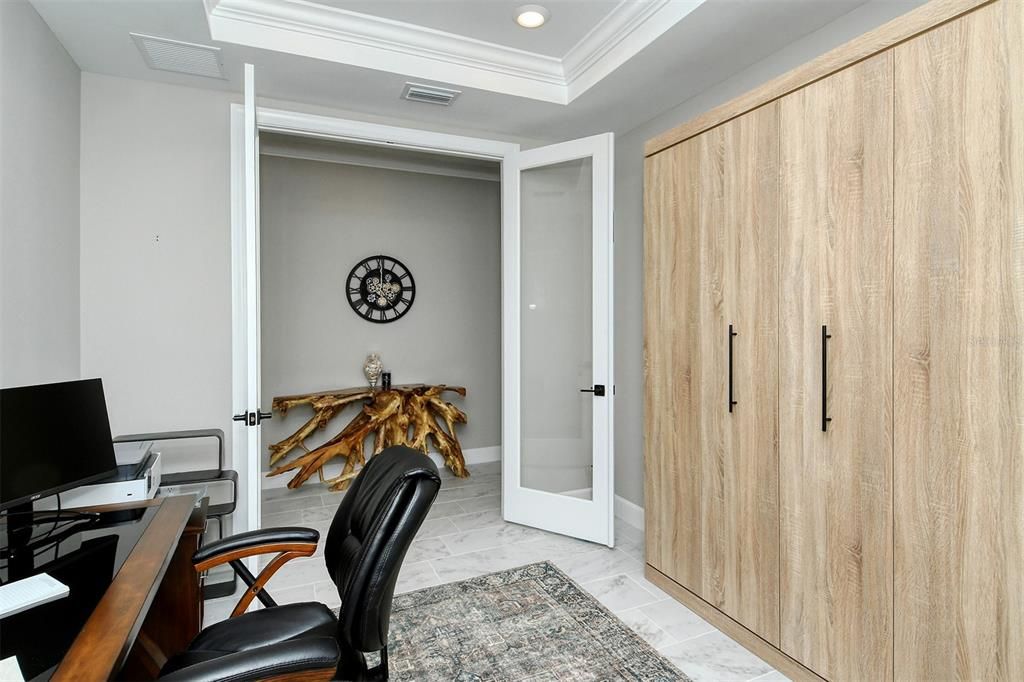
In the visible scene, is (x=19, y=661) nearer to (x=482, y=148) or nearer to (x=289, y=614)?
(x=289, y=614)

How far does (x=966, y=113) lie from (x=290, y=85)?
3.00 m

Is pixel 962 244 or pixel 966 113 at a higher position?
pixel 966 113

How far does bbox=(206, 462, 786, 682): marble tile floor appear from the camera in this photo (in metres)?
2.21

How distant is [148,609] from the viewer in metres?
1.23

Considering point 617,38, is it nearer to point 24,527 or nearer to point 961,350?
point 961,350

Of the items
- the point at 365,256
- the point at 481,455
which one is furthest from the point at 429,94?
the point at 481,455

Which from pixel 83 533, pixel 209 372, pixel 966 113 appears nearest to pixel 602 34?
pixel 966 113

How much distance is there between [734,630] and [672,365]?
1161mm

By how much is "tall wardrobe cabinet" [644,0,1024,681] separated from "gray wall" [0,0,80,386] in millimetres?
2714

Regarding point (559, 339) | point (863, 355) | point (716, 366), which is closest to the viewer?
point (863, 355)

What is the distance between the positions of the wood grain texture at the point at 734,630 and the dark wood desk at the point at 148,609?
6.71ft

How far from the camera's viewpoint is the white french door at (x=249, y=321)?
2436 millimetres

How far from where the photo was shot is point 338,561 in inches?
65.6

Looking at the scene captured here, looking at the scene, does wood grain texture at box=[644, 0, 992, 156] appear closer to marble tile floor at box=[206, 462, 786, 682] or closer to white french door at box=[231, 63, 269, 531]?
white french door at box=[231, 63, 269, 531]
